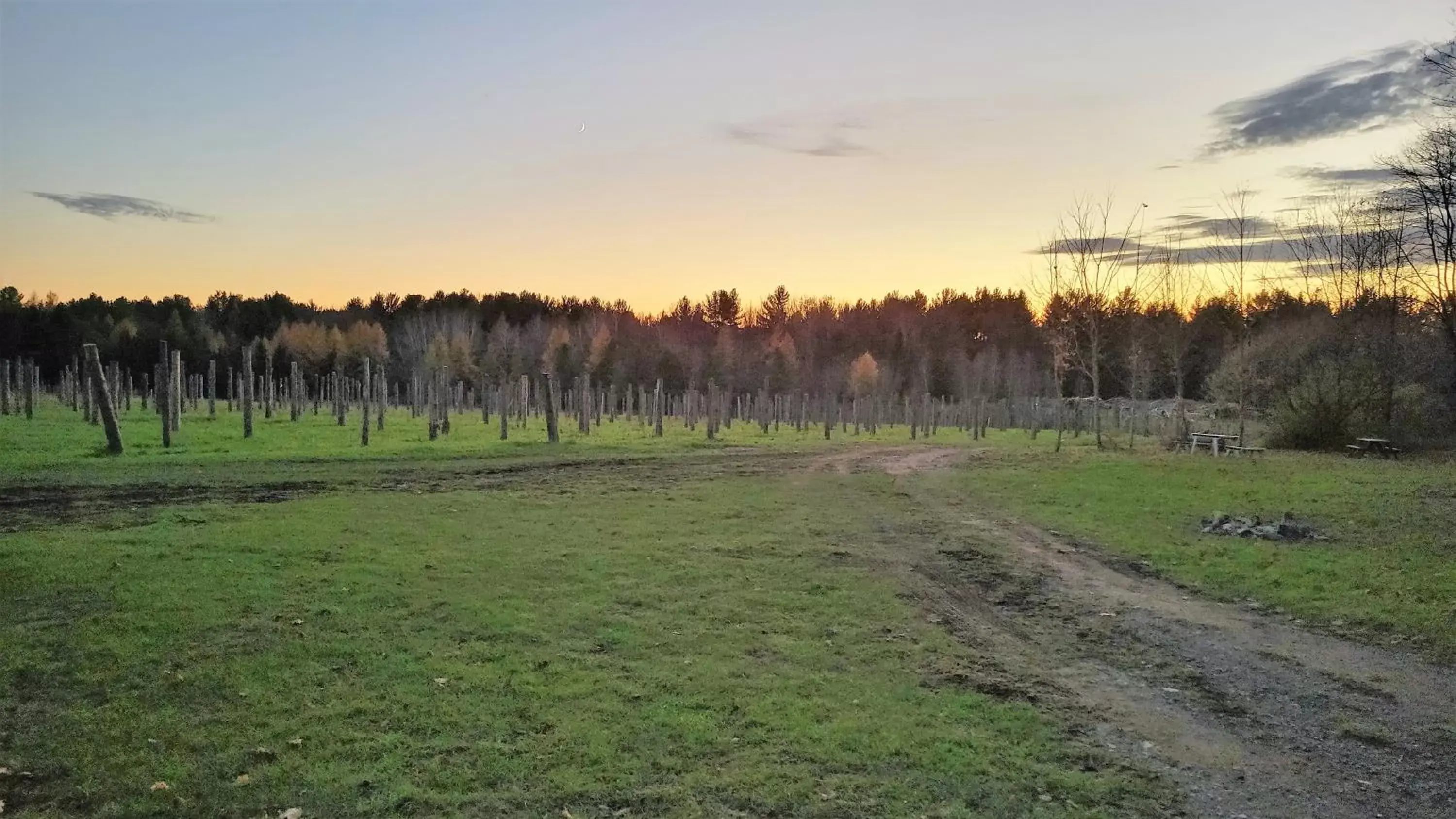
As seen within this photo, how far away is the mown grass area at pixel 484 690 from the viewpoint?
19.9ft

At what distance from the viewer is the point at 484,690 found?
25.6 feet

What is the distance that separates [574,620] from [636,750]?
11.3 ft

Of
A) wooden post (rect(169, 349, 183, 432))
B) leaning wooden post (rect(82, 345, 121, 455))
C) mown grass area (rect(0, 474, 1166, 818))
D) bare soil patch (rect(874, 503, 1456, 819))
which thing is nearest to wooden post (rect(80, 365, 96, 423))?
wooden post (rect(169, 349, 183, 432))

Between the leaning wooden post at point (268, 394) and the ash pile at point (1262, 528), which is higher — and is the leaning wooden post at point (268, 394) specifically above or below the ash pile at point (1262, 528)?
above

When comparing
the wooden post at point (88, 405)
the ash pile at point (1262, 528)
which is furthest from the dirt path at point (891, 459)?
the wooden post at point (88, 405)

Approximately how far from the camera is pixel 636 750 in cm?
673

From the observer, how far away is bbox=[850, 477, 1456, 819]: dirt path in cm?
639

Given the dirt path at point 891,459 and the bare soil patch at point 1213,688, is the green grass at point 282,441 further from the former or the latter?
the bare soil patch at point 1213,688

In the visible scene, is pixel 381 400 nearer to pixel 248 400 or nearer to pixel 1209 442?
pixel 248 400

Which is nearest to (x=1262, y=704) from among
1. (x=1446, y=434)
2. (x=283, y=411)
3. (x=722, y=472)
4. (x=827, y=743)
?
(x=827, y=743)

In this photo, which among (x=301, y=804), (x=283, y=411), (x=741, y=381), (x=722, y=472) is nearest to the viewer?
(x=301, y=804)

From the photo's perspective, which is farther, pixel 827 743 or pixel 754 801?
pixel 827 743

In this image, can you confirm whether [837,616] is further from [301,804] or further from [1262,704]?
[301,804]

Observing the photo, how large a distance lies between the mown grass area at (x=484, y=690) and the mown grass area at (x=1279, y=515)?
5.49 meters
